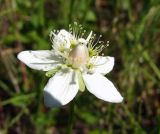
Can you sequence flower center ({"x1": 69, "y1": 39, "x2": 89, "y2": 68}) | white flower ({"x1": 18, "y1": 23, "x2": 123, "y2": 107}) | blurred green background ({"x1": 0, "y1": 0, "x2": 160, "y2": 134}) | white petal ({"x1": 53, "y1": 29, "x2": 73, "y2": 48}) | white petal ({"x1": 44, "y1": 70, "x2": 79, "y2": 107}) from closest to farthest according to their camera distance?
white petal ({"x1": 44, "y1": 70, "x2": 79, "y2": 107}) → white flower ({"x1": 18, "y1": 23, "x2": 123, "y2": 107}) → flower center ({"x1": 69, "y1": 39, "x2": 89, "y2": 68}) → white petal ({"x1": 53, "y1": 29, "x2": 73, "y2": 48}) → blurred green background ({"x1": 0, "y1": 0, "x2": 160, "y2": 134})

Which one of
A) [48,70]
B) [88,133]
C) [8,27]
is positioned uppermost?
[48,70]

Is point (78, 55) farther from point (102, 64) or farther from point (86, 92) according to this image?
point (86, 92)

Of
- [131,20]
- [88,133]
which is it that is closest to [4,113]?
[88,133]

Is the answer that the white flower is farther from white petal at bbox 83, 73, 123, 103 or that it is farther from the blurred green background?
the blurred green background

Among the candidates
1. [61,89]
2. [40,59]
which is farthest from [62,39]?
[61,89]

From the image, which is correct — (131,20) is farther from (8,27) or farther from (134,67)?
(8,27)

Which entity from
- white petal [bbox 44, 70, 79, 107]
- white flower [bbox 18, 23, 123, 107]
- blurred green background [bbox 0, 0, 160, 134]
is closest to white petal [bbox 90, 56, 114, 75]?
white flower [bbox 18, 23, 123, 107]

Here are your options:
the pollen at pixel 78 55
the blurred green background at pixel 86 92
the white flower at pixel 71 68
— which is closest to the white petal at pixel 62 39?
the white flower at pixel 71 68
